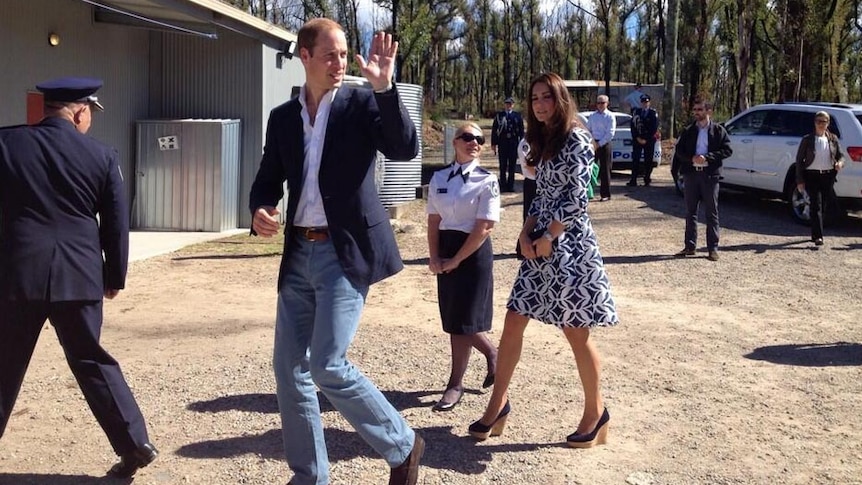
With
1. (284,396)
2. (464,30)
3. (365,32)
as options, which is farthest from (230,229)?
(464,30)

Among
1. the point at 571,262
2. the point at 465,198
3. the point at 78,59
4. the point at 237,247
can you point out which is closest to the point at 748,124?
the point at 237,247

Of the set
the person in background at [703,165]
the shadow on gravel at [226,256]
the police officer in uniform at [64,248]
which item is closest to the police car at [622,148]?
the person in background at [703,165]

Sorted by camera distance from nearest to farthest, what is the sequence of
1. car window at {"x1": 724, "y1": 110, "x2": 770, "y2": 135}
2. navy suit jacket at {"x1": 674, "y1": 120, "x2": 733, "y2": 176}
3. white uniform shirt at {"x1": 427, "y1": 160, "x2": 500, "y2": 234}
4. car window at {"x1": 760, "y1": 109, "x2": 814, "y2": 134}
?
1. white uniform shirt at {"x1": 427, "y1": 160, "x2": 500, "y2": 234}
2. navy suit jacket at {"x1": 674, "y1": 120, "x2": 733, "y2": 176}
3. car window at {"x1": 760, "y1": 109, "x2": 814, "y2": 134}
4. car window at {"x1": 724, "y1": 110, "x2": 770, "y2": 135}

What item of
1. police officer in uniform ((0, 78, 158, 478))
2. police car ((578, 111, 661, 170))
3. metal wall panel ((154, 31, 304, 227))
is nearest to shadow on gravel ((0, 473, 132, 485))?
police officer in uniform ((0, 78, 158, 478))

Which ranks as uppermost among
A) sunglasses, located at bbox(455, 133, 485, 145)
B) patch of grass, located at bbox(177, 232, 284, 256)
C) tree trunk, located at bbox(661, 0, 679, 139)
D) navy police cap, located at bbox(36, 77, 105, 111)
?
tree trunk, located at bbox(661, 0, 679, 139)

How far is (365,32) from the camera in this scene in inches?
1997

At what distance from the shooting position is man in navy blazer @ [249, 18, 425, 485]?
3.62 metres

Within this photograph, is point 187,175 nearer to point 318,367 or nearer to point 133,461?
point 133,461

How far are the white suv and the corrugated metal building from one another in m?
7.25

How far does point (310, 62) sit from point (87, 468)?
2.25 m

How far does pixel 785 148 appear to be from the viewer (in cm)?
1371

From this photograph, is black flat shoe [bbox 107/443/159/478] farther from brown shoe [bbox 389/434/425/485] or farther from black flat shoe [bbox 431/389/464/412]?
black flat shoe [bbox 431/389/464/412]

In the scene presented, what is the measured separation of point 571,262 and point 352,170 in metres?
1.38

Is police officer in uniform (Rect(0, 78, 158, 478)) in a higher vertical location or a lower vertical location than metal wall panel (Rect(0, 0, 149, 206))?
lower
